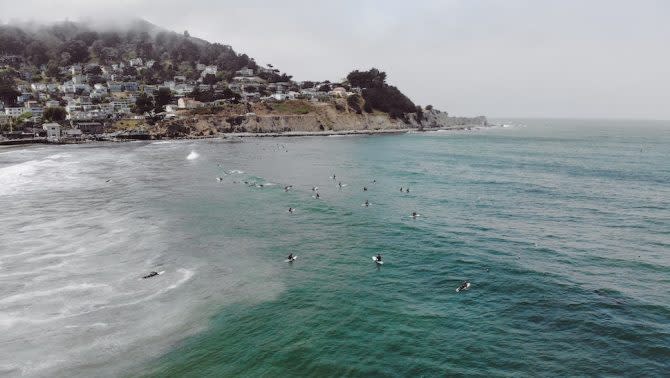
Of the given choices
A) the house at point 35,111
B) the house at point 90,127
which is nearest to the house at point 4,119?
the house at point 35,111

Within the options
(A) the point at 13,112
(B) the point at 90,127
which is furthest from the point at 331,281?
(A) the point at 13,112

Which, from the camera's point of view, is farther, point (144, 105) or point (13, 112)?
point (144, 105)

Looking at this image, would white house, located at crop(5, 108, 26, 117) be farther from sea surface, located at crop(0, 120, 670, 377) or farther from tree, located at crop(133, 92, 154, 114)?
sea surface, located at crop(0, 120, 670, 377)

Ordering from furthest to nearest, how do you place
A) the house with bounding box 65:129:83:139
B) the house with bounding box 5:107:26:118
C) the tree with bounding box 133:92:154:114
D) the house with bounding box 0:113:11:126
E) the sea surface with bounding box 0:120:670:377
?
the tree with bounding box 133:92:154:114 < the house with bounding box 5:107:26:118 < the house with bounding box 0:113:11:126 < the house with bounding box 65:129:83:139 < the sea surface with bounding box 0:120:670:377

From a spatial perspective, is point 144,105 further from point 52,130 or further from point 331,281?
point 331,281

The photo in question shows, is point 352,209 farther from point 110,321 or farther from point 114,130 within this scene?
point 114,130

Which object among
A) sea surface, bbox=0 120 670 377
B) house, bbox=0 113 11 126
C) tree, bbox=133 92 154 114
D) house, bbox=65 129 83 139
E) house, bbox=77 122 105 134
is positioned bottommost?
sea surface, bbox=0 120 670 377

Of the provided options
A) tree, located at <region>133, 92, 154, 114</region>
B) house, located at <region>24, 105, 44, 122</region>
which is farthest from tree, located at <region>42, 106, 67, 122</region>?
tree, located at <region>133, 92, 154, 114</region>

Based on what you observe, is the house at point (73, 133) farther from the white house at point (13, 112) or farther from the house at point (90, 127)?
the white house at point (13, 112)

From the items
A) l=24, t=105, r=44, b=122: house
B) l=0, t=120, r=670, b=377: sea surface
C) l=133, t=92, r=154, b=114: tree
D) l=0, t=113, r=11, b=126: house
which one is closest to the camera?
l=0, t=120, r=670, b=377: sea surface
